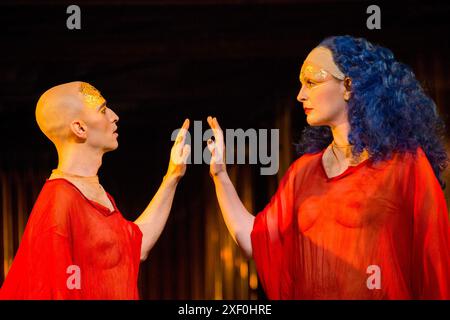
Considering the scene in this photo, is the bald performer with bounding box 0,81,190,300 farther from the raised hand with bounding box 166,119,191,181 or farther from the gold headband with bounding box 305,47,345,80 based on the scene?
the gold headband with bounding box 305,47,345,80

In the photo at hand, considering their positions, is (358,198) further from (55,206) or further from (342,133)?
(55,206)

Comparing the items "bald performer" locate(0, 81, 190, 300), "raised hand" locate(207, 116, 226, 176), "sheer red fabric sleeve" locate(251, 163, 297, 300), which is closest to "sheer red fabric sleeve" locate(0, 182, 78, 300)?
"bald performer" locate(0, 81, 190, 300)

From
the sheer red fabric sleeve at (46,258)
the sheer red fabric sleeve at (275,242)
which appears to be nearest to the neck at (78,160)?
the sheer red fabric sleeve at (46,258)

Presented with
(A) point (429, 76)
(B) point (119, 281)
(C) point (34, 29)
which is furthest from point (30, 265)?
(A) point (429, 76)

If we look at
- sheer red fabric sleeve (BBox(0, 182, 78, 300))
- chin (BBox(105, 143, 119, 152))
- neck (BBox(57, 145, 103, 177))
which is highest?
chin (BBox(105, 143, 119, 152))

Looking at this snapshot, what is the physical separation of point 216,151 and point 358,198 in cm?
60

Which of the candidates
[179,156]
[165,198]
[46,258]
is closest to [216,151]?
[179,156]

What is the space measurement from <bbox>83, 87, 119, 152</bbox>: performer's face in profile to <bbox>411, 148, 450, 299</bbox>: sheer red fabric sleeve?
3.89 feet

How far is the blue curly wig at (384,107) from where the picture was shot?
4504 millimetres

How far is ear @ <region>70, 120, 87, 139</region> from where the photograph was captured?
4551mm

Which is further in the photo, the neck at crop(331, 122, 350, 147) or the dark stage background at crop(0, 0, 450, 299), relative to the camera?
the dark stage background at crop(0, 0, 450, 299)

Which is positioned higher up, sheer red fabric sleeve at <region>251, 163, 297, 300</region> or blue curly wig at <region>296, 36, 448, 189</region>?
blue curly wig at <region>296, 36, 448, 189</region>

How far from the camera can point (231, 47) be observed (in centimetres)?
504
